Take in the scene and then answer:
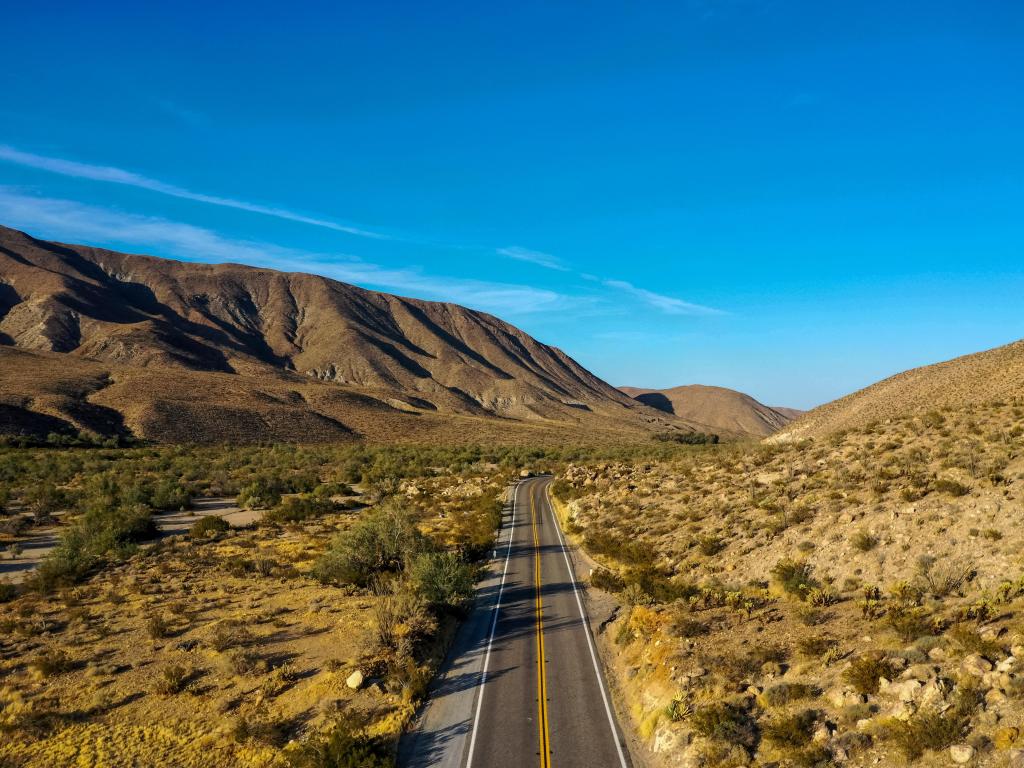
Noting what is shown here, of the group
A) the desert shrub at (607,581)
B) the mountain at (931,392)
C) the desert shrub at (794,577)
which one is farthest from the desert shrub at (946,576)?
the mountain at (931,392)

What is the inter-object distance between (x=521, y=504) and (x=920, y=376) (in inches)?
1562

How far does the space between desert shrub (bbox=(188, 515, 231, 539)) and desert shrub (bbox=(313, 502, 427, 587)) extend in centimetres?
1270

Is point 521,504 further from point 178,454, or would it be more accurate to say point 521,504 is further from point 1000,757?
point 178,454

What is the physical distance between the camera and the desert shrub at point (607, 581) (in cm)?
2664

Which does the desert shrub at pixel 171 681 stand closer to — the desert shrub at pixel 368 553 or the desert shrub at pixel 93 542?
the desert shrub at pixel 368 553

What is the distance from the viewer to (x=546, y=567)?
1262 inches

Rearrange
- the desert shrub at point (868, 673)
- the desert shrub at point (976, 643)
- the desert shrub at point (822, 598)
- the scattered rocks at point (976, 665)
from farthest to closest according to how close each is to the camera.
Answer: the desert shrub at point (822, 598) < the desert shrub at point (868, 673) < the desert shrub at point (976, 643) < the scattered rocks at point (976, 665)

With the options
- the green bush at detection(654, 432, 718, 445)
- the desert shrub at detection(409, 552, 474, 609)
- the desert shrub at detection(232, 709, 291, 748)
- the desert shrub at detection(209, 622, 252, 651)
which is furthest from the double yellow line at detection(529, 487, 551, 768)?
the green bush at detection(654, 432, 718, 445)

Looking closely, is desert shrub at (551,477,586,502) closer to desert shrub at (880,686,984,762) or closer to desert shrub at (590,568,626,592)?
desert shrub at (590,568,626,592)

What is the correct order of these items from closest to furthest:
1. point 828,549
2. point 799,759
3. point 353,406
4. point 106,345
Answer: point 799,759 < point 828,549 < point 353,406 < point 106,345

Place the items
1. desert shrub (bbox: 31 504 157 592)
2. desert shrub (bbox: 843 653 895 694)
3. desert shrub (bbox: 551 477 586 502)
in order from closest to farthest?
desert shrub (bbox: 843 653 895 694), desert shrub (bbox: 31 504 157 592), desert shrub (bbox: 551 477 586 502)

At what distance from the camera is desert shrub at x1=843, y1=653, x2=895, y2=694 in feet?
46.6

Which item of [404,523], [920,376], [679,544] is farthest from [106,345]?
[920,376]

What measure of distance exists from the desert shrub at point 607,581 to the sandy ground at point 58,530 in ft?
92.3
